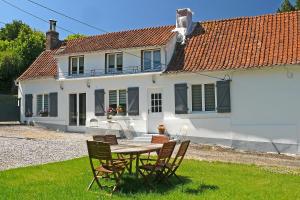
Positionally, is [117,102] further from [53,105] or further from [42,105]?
[42,105]

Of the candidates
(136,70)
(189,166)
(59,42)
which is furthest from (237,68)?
(59,42)

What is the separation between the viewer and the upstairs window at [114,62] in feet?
71.8

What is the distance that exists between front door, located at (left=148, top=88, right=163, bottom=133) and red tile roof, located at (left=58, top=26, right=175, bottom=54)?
2.47 metres

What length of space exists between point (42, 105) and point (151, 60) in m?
8.23

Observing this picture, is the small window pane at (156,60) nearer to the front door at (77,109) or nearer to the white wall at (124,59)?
the white wall at (124,59)

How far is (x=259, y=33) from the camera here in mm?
20109

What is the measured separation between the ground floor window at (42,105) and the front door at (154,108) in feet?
24.1

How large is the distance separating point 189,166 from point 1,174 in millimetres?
5208

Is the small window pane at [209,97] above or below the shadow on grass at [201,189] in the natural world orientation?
above

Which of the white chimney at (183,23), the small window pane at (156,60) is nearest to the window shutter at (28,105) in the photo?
the small window pane at (156,60)

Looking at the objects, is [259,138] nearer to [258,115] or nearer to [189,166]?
[258,115]

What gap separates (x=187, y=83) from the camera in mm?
19562

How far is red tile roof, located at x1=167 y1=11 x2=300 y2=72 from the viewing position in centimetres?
1816

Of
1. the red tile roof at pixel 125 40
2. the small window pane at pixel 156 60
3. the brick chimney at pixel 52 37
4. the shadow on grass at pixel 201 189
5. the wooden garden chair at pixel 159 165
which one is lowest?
the shadow on grass at pixel 201 189
